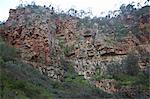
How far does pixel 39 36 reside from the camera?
91.7ft

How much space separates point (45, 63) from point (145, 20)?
11077mm

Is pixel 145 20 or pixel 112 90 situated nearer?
pixel 112 90

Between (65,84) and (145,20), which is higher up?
(145,20)

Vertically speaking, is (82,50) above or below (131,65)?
above

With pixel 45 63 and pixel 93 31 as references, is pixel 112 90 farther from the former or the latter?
pixel 93 31

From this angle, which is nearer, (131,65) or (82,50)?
(131,65)

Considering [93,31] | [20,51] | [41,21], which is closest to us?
[20,51]

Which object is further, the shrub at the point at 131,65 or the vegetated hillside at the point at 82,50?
the shrub at the point at 131,65

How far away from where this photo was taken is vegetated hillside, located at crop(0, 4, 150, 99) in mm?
24117

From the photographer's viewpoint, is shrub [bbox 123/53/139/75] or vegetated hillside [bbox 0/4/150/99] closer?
vegetated hillside [bbox 0/4/150/99]

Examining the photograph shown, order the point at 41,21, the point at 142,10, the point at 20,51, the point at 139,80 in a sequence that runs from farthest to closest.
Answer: the point at 142,10 < the point at 41,21 < the point at 20,51 < the point at 139,80

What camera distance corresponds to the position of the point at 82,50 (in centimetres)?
2903

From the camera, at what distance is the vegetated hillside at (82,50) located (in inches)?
949

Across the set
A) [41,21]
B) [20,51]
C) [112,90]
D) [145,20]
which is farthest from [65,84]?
[145,20]
